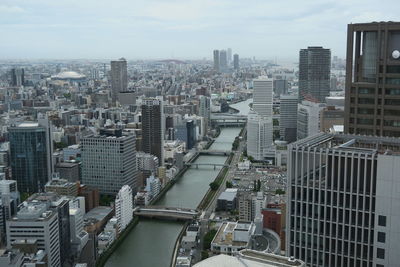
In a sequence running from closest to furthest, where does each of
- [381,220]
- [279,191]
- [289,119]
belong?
1. [381,220]
2. [279,191]
3. [289,119]

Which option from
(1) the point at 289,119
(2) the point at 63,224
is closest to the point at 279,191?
(2) the point at 63,224

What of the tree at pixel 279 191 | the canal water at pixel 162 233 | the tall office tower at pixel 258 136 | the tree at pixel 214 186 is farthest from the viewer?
→ the tall office tower at pixel 258 136

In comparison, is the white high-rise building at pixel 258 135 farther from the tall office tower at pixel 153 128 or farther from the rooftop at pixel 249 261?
the rooftop at pixel 249 261

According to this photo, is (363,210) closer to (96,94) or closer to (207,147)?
(207,147)

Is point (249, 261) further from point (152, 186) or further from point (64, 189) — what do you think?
point (152, 186)

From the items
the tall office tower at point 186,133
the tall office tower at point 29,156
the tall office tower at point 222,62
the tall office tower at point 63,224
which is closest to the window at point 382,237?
the tall office tower at point 63,224

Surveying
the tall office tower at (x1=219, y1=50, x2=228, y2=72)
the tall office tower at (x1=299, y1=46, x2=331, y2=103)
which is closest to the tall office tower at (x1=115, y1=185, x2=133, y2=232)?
the tall office tower at (x1=299, y1=46, x2=331, y2=103)
